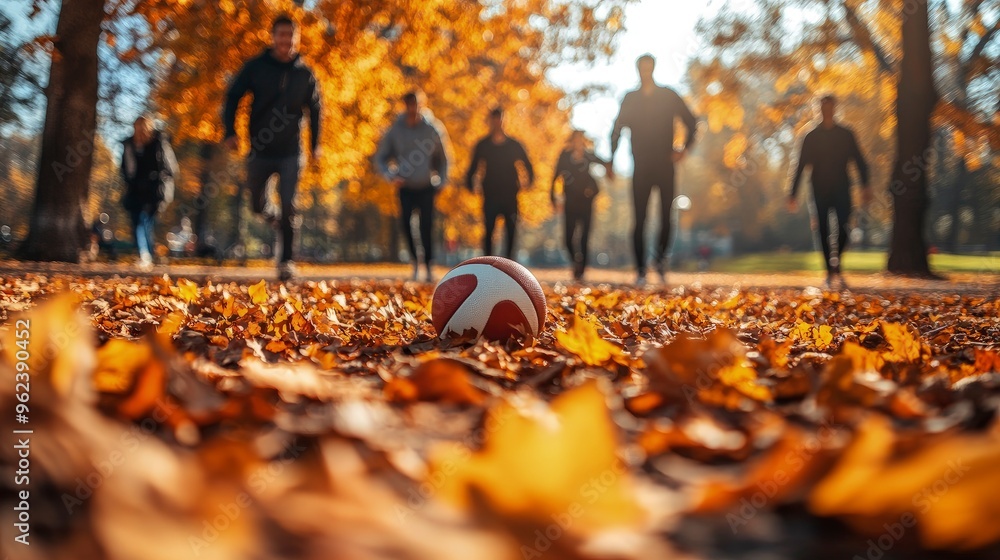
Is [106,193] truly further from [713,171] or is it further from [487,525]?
[487,525]

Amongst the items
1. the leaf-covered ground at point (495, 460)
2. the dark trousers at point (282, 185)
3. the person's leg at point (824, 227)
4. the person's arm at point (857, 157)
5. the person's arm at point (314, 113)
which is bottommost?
the leaf-covered ground at point (495, 460)

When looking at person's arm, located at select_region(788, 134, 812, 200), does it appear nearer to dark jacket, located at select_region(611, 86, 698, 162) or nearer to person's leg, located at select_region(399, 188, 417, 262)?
dark jacket, located at select_region(611, 86, 698, 162)

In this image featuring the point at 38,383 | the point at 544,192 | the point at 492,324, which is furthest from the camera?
the point at 544,192

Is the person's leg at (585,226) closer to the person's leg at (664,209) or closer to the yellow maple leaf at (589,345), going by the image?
the person's leg at (664,209)

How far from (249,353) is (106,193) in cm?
4866

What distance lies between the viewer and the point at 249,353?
237 cm

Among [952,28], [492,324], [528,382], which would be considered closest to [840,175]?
[492,324]

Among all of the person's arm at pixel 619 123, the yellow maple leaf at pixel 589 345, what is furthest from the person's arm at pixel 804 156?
the yellow maple leaf at pixel 589 345

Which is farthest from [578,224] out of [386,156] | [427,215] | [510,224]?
[386,156]

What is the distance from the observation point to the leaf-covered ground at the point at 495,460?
34.9 inches

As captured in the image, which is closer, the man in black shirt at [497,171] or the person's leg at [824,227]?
the person's leg at [824,227]

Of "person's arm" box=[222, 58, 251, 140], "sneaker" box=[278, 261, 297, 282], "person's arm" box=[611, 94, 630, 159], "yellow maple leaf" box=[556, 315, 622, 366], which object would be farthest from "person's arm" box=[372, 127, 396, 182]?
"yellow maple leaf" box=[556, 315, 622, 366]

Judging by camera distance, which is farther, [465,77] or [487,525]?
[465,77]

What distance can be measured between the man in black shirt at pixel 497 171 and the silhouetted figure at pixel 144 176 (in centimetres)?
579
